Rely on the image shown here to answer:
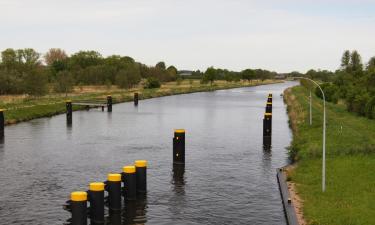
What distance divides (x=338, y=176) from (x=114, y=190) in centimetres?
1050

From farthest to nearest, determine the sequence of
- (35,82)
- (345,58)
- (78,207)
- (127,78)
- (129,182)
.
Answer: (345,58) < (127,78) < (35,82) < (129,182) < (78,207)

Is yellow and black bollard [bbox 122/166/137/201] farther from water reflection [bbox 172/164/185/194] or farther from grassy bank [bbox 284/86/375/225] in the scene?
grassy bank [bbox 284/86/375/225]

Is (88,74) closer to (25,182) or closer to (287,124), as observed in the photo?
(287,124)

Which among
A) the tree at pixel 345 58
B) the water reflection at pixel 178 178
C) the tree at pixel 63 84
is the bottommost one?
the water reflection at pixel 178 178

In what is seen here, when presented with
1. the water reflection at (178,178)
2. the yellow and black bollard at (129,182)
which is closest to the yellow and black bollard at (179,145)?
the water reflection at (178,178)

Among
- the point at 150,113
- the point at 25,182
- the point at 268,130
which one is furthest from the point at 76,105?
the point at 25,182

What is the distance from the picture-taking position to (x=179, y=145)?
27.9 meters

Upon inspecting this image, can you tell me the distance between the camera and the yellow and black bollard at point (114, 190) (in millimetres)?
18530

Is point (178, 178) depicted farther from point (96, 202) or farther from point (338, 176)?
point (96, 202)

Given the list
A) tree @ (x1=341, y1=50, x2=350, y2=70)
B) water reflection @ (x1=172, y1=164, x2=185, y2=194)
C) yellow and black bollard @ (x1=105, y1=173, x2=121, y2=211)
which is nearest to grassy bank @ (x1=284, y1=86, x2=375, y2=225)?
water reflection @ (x1=172, y1=164, x2=185, y2=194)

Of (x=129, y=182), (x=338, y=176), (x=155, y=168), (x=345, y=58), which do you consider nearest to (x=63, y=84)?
(x=155, y=168)

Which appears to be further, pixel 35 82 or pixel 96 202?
pixel 35 82

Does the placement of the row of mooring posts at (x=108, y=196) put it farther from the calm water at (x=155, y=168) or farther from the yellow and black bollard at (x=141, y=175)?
the calm water at (x=155, y=168)

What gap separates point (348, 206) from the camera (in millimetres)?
17969
